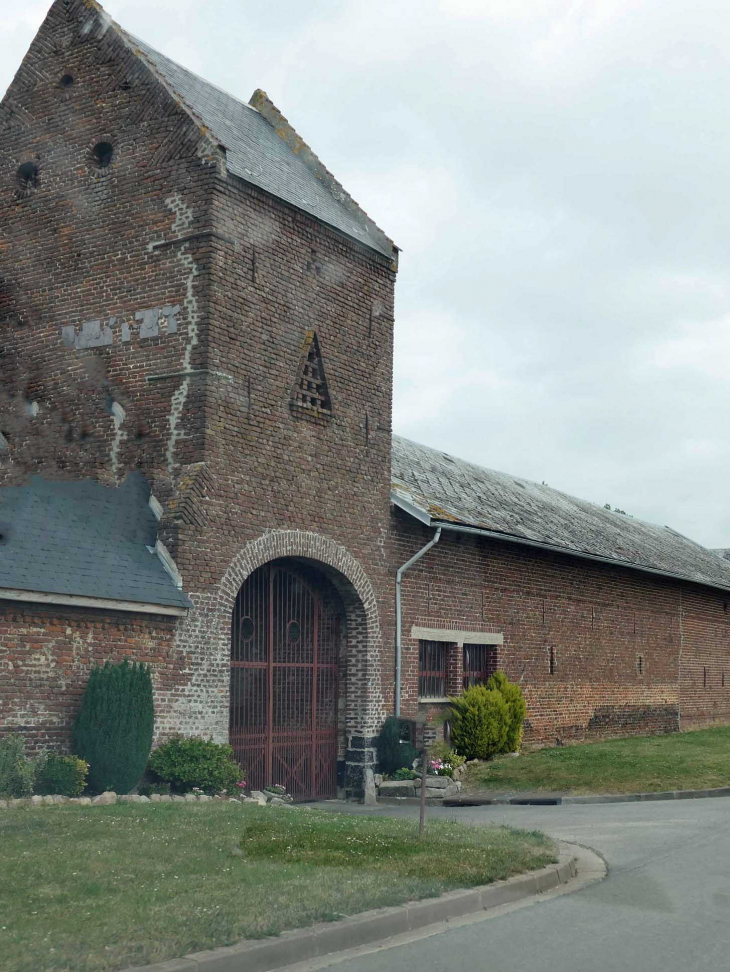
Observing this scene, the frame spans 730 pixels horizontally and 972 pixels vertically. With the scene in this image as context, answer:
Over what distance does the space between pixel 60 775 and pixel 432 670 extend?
27.6 feet

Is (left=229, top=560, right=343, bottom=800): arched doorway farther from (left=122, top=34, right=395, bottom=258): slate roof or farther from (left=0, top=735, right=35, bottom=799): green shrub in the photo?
(left=122, top=34, right=395, bottom=258): slate roof

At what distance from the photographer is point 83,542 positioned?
14242mm

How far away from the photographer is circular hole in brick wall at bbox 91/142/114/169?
56.9 feet

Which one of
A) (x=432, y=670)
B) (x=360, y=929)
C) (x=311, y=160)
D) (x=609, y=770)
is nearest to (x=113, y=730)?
(x=360, y=929)

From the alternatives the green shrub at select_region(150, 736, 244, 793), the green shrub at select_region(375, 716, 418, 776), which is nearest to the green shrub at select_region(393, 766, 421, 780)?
the green shrub at select_region(375, 716, 418, 776)

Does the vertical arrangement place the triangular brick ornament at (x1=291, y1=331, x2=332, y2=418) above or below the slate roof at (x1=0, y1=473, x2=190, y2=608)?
above

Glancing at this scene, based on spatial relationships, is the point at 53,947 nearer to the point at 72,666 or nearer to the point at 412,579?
the point at 72,666

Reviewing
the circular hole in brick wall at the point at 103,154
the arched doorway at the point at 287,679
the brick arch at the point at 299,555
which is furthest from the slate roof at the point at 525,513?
the circular hole in brick wall at the point at 103,154

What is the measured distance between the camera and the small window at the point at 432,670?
19.6m

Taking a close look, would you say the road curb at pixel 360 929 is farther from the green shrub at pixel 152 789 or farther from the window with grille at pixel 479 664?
the window with grille at pixel 479 664

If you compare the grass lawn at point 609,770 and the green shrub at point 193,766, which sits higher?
the green shrub at point 193,766

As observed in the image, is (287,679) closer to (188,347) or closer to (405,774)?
(405,774)

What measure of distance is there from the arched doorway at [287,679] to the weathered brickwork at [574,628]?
59.8 inches

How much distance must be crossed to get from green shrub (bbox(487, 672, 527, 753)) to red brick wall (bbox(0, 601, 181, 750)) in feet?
26.9
